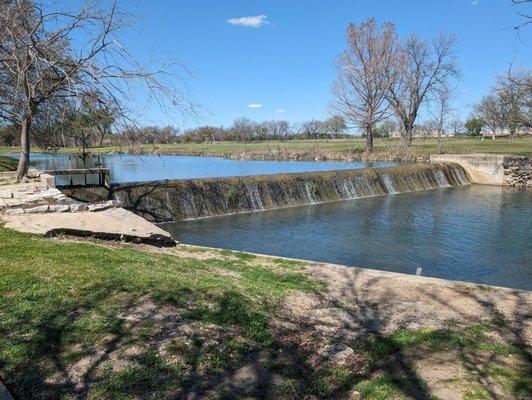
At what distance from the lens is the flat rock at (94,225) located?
796 centimetres

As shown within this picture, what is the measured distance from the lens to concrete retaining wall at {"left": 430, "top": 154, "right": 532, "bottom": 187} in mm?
27750

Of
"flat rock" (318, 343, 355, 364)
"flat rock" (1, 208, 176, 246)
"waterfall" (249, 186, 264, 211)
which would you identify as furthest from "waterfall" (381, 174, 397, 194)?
"flat rock" (318, 343, 355, 364)

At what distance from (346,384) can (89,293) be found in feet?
9.53

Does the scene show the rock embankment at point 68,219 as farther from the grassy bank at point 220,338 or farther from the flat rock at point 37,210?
the grassy bank at point 220,338

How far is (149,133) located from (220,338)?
21.5ft

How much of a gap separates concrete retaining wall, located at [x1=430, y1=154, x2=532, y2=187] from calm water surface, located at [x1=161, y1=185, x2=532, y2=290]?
26.3 feet

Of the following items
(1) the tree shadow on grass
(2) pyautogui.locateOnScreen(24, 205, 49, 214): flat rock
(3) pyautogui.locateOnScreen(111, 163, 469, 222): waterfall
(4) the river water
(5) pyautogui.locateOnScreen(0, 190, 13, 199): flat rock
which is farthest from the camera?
(3) pyautogui.locateOnScreen(111, 163, 469, 222): waterfall

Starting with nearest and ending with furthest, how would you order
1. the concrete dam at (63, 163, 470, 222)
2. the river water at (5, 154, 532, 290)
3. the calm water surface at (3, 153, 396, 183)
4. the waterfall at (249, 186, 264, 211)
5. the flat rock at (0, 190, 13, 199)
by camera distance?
the flat rock at (0, 190, 13, 199)
the river water at (5, 154, 532, 290)
the concrete dam at (63, 163, 470, 222)
the waterfall at (249, 186, 264, 211)
the calm water surface at (3, 153, 396, 183)

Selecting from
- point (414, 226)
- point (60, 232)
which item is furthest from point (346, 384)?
point (414, 226)

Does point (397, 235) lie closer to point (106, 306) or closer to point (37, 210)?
point (37, 210)

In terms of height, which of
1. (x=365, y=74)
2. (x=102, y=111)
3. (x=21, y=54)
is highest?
(x=365, y=74)

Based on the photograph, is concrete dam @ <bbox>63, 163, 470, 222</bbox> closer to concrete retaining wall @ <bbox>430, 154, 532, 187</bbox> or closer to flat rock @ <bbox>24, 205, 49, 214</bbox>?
flat rock @ <bbox>24, 205, 49, 214</bbox>

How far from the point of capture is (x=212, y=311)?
5.07 meters

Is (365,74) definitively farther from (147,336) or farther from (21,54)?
(147,336)
